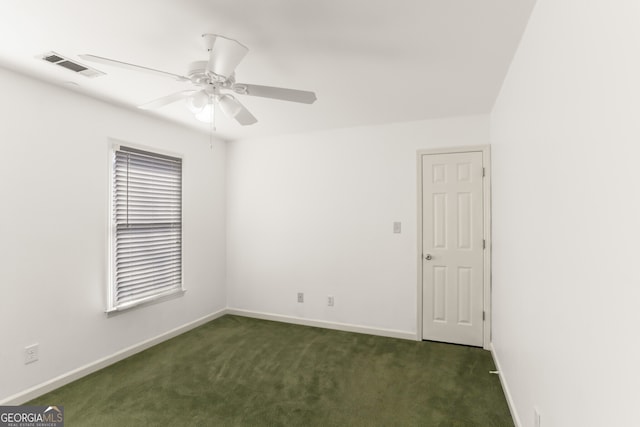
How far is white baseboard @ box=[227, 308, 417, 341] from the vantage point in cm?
380

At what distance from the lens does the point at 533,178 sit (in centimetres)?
180

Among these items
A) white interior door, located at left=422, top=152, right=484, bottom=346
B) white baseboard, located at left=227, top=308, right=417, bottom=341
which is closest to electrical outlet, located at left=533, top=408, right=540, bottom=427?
white interior door, located at left=422, top=152, right=484, bottom=346

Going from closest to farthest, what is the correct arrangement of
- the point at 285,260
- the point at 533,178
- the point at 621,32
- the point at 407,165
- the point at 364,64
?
1. the point at 621,32
2. the point at 533,178
3. the point at 364,64
4. the point at 407,165
5. the point at 285,260

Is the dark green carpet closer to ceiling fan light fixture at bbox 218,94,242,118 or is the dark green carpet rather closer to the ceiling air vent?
ceiling fan light fixture at bbox 218,94,242,118

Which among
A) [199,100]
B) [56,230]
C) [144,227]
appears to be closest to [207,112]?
[199,100]

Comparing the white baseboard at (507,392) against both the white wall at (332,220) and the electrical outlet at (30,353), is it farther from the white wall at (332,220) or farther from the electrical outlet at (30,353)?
the electrical outlet at (30,353)

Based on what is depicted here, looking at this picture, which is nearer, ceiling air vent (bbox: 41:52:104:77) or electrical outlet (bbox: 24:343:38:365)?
ceiling air vent (bbox: 41:52:104:77)

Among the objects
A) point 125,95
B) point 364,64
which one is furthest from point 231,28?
point 125,95

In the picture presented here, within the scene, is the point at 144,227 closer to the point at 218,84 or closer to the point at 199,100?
the point at 199,100

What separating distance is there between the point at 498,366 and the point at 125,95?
3999mm

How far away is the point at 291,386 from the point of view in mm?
2730

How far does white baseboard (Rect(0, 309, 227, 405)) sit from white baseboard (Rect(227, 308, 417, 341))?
0.64m

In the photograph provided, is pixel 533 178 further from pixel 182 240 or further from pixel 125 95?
pixel 182 240

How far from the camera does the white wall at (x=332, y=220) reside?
379 cm
